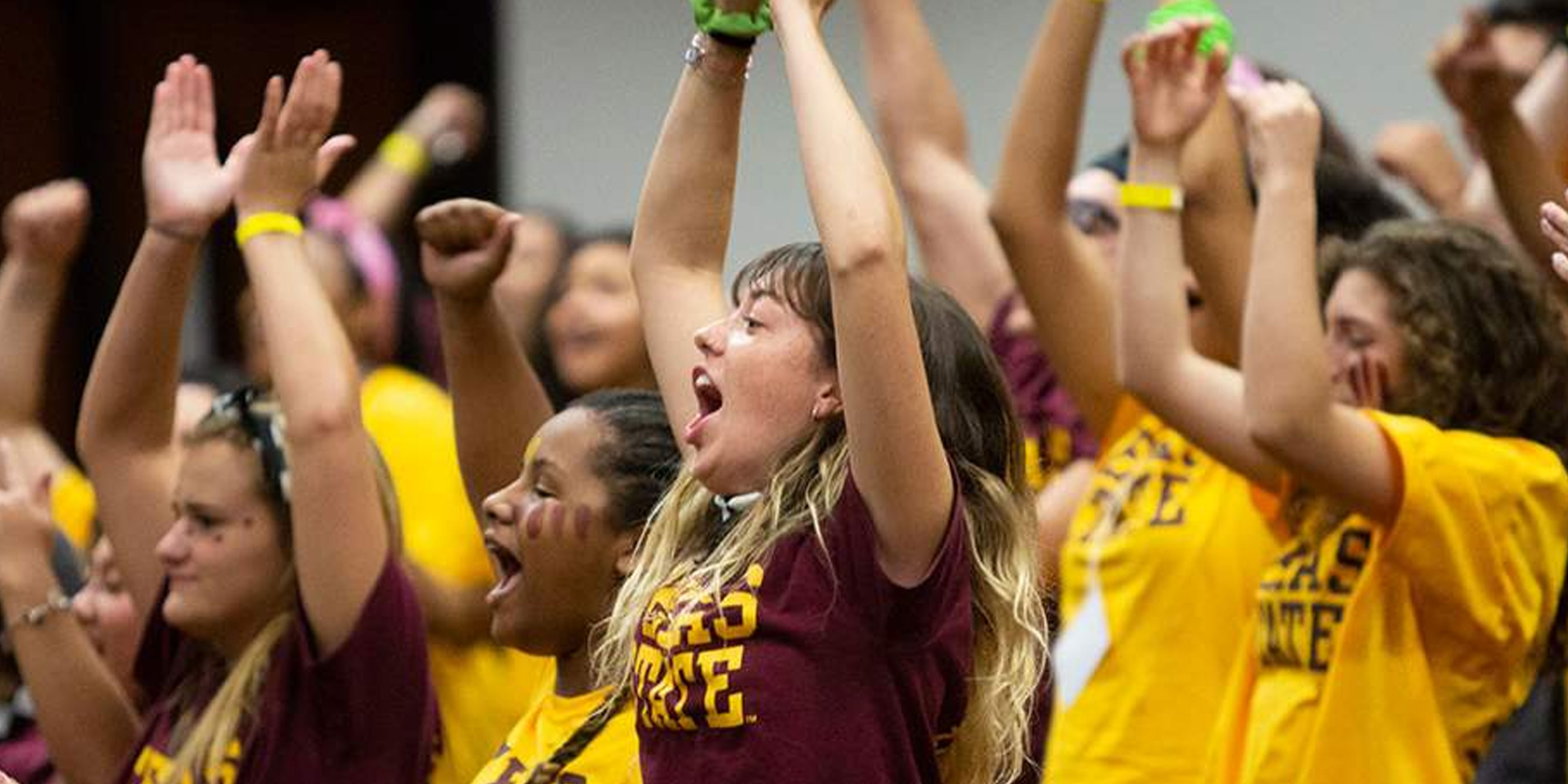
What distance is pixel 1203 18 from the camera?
3189 millimetres

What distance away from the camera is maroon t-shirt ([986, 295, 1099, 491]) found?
4047 mm

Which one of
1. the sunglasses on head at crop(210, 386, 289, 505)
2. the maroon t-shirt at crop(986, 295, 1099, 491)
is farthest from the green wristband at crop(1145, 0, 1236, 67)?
the sunglasses on head at crop(210, 386, 289, 505)

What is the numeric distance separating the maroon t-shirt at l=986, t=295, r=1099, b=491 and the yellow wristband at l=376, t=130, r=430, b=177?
200 centimetres

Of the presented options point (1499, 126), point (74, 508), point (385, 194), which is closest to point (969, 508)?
point (1499, 126)

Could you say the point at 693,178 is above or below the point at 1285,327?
above

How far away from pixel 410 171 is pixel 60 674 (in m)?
2.58

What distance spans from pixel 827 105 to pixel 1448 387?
1.06 meters

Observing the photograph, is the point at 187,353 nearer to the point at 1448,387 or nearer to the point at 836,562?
the point at 1448,387

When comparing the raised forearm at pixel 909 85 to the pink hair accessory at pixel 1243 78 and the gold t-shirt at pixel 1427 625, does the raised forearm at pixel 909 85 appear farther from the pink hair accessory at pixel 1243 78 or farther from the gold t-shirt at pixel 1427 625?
the gold t-shirt at pixel 1427 625

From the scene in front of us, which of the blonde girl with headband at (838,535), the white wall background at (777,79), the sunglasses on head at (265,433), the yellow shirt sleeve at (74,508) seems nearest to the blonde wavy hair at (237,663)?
the sunglasses on head at (265,433)

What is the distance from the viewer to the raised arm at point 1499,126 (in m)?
3.44

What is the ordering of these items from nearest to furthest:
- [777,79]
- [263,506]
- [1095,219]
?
1. [263,506]
2. [1095,219]
3. [777,79]

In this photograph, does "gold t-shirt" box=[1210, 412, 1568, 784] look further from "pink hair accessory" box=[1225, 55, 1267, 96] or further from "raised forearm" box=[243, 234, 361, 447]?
"raised forearm" box=[243, 234, 361, 447]

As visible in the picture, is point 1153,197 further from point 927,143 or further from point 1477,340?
point 927,143
